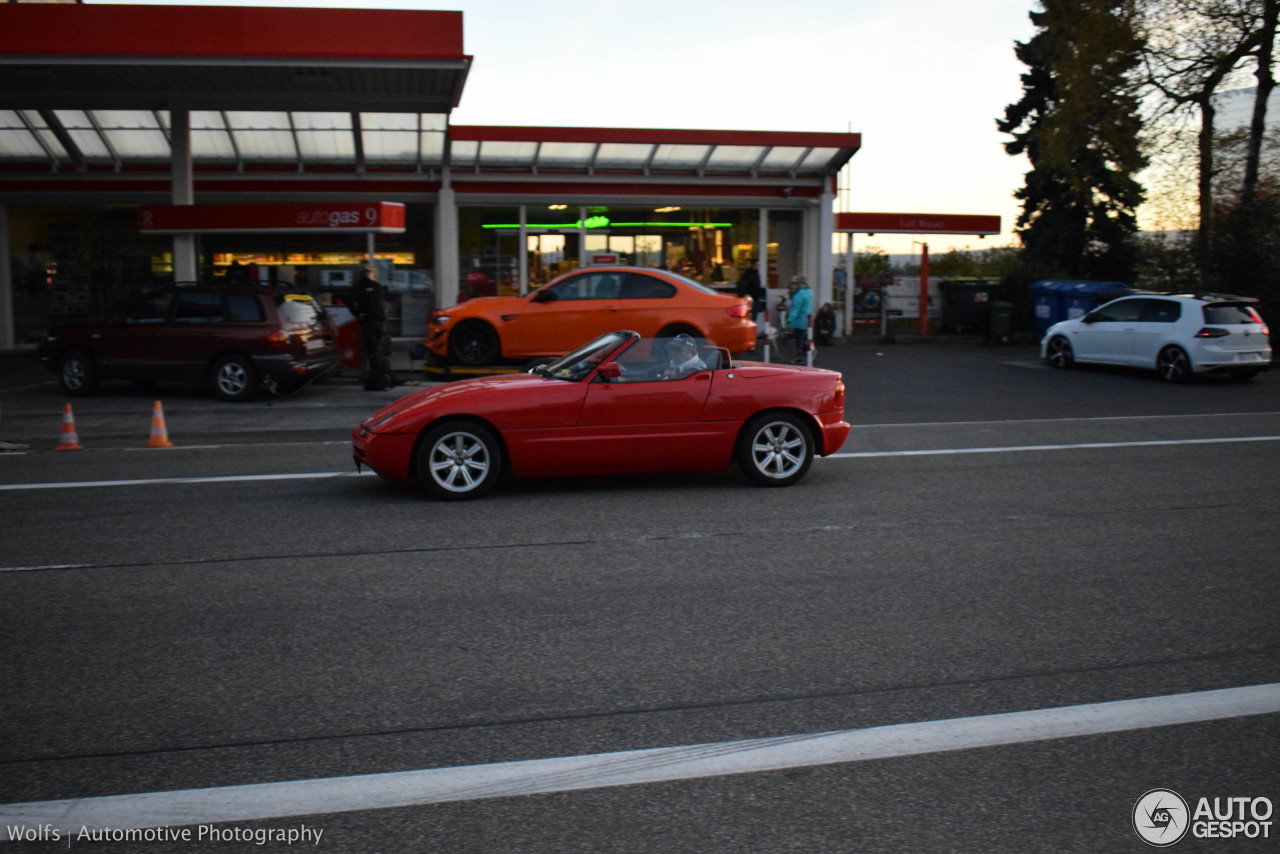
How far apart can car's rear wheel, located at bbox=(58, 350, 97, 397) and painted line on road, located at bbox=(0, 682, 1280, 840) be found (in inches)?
522

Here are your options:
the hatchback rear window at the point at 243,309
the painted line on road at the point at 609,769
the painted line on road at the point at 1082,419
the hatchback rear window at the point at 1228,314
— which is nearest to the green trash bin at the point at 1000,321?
the hatchback rear window at the point at 1228,314

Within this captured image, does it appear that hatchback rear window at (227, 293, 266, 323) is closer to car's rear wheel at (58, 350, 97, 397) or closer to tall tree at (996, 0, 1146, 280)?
car's rear wheel at (58, 350, 97, 397)

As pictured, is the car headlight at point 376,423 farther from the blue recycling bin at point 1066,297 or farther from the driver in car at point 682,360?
the blue recycling bin at point 1066,297

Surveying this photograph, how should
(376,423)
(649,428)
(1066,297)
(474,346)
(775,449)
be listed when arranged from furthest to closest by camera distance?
(1066,297) → (474,346) → (775,449) → (649,428) → (376,423)

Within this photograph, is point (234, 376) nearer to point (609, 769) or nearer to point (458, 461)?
point (458, 461)

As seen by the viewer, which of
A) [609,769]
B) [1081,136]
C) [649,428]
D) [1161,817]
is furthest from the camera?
[1081,136]

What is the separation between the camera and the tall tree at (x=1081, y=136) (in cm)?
2622

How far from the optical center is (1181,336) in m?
17.5

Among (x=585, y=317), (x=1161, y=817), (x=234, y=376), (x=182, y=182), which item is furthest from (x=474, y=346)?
(x=1161, y=817)

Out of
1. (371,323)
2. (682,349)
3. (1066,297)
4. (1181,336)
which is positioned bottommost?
(682,349)

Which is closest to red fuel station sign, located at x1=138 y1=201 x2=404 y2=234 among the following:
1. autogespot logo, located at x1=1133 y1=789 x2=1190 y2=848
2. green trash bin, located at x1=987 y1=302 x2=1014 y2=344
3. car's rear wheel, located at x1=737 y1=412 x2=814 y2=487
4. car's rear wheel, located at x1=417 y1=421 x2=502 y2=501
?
car's rear wheel, located at x1=417 y1=421 x2=502 y2=501

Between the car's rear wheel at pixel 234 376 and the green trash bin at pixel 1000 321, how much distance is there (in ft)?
57.6

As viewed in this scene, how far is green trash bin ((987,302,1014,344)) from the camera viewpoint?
25422mm

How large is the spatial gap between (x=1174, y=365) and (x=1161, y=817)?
16.2m
